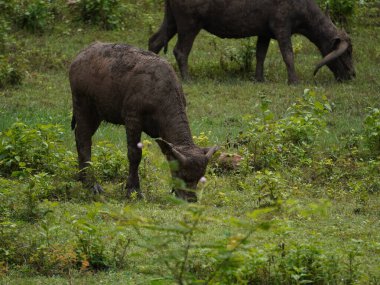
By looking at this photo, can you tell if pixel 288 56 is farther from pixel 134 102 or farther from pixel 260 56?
pixel 134 102

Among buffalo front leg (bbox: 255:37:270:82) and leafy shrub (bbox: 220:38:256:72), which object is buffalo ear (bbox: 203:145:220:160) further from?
leafy shrub (bbox: 220:38:256:72)

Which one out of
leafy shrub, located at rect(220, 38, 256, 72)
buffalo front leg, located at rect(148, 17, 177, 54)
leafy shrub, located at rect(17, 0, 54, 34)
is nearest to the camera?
buffalo front leg, located at rect(148, 17, 177, 54)

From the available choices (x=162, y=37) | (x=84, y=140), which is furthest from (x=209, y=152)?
(x=162, y=37)

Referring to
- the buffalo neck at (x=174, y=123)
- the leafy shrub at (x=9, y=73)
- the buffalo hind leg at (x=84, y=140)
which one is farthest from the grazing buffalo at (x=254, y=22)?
the buffalo neck at (x=174, y=123)

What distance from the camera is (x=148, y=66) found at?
10312 millimetres

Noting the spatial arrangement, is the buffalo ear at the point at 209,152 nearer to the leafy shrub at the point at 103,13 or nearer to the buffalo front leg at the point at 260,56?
the buffalo front leg at the point at 260,56

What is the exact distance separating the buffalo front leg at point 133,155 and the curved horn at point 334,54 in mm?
6405

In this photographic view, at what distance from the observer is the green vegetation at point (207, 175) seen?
740cm

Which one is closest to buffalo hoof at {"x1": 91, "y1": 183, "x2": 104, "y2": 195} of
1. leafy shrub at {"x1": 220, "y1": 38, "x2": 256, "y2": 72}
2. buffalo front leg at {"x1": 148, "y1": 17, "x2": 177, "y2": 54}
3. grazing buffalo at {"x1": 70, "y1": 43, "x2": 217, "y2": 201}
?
grazing buffalo at {"x1": 70, "y1": 43, "x2": 217, "y2": 201}

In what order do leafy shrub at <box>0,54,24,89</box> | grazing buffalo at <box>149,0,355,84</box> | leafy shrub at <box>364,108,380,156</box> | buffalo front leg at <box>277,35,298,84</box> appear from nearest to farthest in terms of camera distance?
leafy shrub at <box>364,108,380,156</box> < leafy shrub at <box>0,54,24,89</box> < grazing buffalo at <box>149,0,355,84</box> < buffalo front leg at <box>277,35,298,84</box>

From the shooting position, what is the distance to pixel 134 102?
1025cm

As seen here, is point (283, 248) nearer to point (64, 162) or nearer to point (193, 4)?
point (64, 162)

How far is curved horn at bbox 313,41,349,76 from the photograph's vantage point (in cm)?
1617

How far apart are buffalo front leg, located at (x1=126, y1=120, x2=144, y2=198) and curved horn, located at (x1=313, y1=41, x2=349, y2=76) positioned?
641 cm
